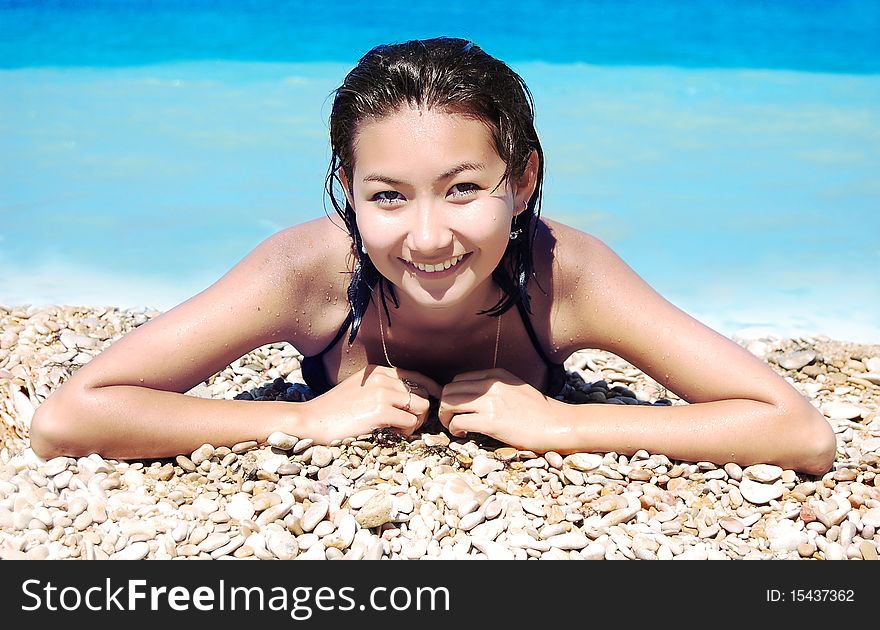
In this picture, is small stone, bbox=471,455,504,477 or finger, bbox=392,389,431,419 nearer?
small stone, bbox=471,455,504,477

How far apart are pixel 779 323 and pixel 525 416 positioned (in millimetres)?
5753

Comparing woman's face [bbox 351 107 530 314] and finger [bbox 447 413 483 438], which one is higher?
woman's face [bbox 351 107 530 314]

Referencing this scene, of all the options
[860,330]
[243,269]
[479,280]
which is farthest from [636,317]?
[860,330]

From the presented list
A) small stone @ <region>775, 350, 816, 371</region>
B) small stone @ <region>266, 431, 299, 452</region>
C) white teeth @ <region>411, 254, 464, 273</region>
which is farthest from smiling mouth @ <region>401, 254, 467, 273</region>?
small stone @ <region>775, 350, 816, 371</region>

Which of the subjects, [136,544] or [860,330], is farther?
[860,330]

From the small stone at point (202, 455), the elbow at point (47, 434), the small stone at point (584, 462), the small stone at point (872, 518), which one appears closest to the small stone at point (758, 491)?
the small stone at point (872, 518)

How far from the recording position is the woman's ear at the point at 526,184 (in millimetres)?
3492

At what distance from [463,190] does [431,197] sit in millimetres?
114

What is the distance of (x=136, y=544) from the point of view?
304 cm

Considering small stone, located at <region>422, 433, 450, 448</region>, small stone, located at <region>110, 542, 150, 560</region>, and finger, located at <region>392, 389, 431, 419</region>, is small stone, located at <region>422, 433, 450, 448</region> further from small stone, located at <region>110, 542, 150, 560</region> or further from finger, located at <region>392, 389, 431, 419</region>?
small stone, located at <region>110, 542, 150, 560</region>

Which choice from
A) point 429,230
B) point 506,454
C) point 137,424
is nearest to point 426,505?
point 506,454

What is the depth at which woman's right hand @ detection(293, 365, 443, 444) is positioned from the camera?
3.67m

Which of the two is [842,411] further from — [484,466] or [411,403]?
[411,403]

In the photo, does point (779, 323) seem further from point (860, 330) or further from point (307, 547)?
point (307, 547)
